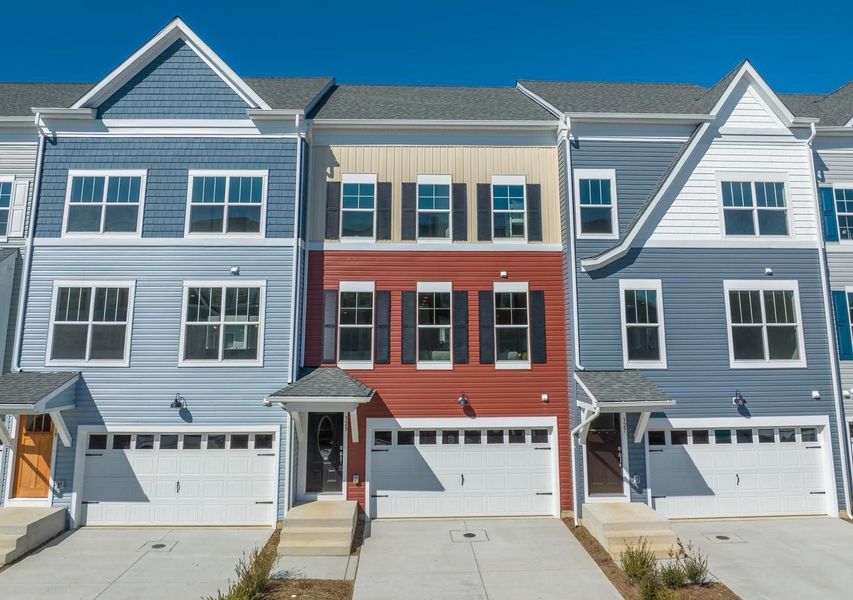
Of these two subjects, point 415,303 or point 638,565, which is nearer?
point 638,565

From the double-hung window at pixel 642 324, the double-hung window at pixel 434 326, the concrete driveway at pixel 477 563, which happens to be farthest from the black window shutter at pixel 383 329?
the double-hung window at pixel 642 324

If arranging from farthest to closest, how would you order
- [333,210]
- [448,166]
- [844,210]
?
[448,166]
[844,210]
[333,210]

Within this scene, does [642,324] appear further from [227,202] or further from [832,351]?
[227,202]

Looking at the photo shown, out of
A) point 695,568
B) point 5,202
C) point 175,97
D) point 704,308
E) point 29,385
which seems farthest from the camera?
point 5,202

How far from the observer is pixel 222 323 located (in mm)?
12250

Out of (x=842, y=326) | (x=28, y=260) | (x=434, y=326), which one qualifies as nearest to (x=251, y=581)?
(x=434, y=326)

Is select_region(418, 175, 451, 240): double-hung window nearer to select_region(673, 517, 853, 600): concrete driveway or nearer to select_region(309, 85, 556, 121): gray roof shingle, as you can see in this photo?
select_region(309, 85, 556, 121): gray roof shingle

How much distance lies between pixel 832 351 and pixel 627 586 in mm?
8412

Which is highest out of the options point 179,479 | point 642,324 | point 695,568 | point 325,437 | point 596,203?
point 596,203

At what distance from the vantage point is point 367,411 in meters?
12.4

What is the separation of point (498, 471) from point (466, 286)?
4.66 metres

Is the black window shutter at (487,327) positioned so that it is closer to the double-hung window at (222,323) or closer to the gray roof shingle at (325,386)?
the gray roof shingle at (325,386)

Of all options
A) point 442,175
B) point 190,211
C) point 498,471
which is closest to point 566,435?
point 498,471

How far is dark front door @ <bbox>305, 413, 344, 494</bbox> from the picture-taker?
12242 millimetres
